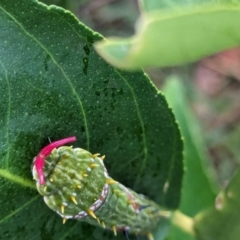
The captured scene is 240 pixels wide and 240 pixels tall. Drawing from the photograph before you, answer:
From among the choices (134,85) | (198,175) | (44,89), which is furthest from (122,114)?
(198,175)

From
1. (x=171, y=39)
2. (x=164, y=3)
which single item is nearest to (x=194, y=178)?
(x=164, y=3)

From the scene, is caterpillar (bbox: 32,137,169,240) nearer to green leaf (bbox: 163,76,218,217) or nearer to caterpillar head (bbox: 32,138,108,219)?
caterpillar head (bbox: 32,138,108,219)

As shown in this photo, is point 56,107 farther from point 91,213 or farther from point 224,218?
point 224,218

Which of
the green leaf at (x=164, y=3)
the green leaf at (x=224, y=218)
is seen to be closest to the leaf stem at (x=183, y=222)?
the green leaf at (x=224, y=218)

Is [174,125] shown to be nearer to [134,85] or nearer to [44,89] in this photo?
[134,85]

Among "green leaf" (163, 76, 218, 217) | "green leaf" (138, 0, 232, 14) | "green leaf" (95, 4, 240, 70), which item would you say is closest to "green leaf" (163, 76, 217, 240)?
"green leaf" (163, 76, 218, 217)
